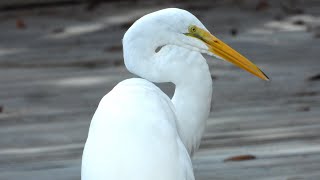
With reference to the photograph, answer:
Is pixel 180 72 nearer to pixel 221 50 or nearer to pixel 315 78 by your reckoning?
pixel 221 50

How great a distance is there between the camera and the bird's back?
15.1ft

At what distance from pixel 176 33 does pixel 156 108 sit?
0.63m

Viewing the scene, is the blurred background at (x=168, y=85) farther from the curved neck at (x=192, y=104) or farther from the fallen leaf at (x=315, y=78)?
the curved neck at (x=192, y=104)

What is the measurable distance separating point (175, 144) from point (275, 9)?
26.2 feet

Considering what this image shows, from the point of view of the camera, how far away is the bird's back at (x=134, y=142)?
4590mm

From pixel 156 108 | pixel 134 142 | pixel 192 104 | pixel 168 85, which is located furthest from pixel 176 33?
pixel 168 85

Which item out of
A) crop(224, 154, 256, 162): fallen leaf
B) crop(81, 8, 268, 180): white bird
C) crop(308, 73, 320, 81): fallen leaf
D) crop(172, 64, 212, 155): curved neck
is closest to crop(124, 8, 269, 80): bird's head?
crop(81, 8, 268, 180): white bird

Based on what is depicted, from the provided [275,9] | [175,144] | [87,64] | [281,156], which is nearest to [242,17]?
[275,9]

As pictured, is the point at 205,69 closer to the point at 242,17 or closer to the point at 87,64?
the point at 87,64

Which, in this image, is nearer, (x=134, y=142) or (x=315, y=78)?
(x=134, y=142)

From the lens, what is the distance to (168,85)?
903 cm

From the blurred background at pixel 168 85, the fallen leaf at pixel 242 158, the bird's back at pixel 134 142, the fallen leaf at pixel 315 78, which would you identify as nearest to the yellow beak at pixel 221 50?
the bird's back at pixel 134 142

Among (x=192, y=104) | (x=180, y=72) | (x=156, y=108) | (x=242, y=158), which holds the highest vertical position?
(x=156, y=108)

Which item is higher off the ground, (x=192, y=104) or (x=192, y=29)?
(x=192, y=29)
